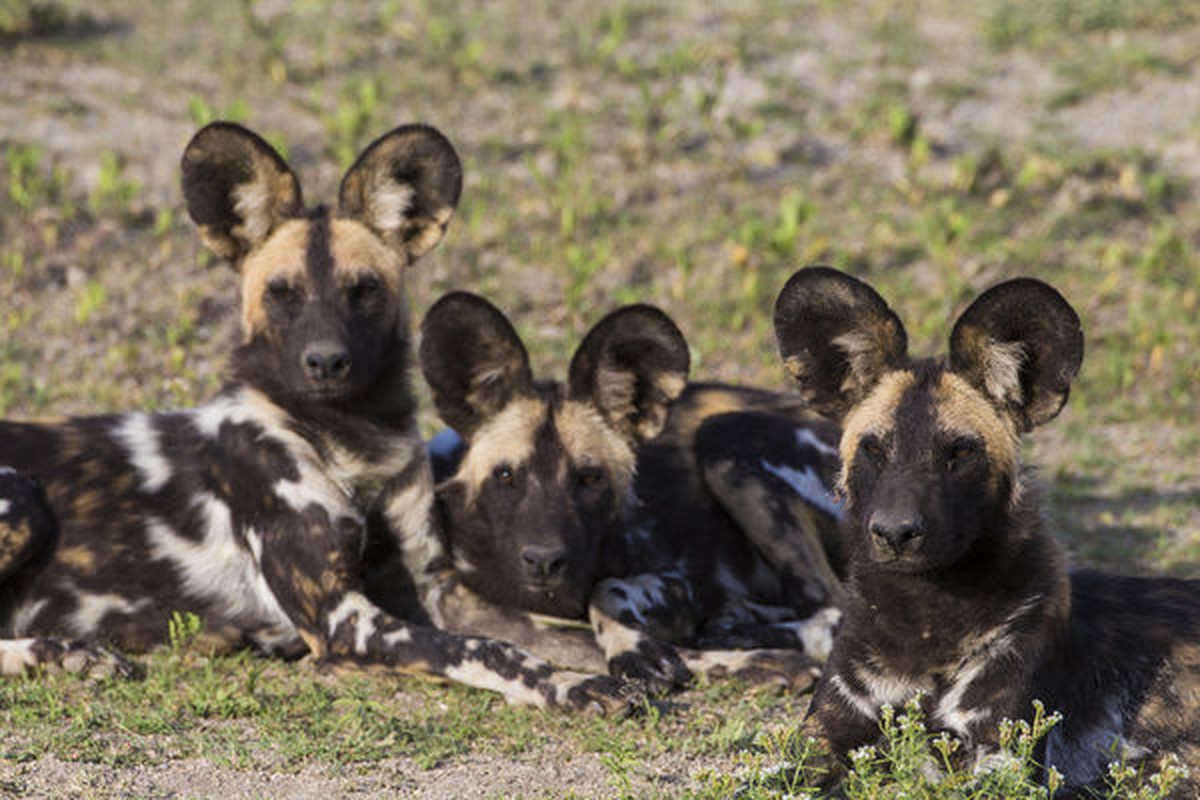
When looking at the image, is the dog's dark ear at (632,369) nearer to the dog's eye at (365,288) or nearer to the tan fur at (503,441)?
the tan fur at (503,441)

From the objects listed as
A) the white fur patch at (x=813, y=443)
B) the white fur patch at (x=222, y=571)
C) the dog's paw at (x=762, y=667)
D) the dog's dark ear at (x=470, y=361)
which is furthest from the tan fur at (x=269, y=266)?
the white fur patch at (x=813, y=443)

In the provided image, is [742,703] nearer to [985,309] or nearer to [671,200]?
[985,309]

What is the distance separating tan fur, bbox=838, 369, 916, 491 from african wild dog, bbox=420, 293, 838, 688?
4.02 ft

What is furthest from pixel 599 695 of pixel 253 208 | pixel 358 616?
pixel 253 208

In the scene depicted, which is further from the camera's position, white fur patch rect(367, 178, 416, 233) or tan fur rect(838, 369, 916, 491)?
white fur patch rect(367, 178, 416, 233)

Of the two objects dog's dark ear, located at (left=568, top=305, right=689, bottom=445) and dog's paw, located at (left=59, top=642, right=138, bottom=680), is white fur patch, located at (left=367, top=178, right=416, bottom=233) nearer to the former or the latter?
dog's dark ear, located at (left=568, top=305, right=689, bottom=445)

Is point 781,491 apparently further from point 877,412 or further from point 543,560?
point 877,412

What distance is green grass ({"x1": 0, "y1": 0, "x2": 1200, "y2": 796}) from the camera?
27.1 feet

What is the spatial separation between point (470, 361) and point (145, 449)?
1.10 metres

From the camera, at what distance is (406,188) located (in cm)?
603

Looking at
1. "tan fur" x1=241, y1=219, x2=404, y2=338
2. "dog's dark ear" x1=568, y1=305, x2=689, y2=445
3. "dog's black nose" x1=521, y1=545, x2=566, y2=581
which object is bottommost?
"dog's black nose" x1=521, y1=545, x2=566, y2=581

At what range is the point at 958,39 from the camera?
10953 mm

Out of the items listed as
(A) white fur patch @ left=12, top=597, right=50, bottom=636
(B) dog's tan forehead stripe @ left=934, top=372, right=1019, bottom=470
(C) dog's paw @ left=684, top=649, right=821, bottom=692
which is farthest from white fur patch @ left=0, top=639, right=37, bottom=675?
(B) dog's tan forehead stripe @ left=934, top=372, right=1019, bottom=470

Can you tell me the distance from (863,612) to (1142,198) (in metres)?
5.72
